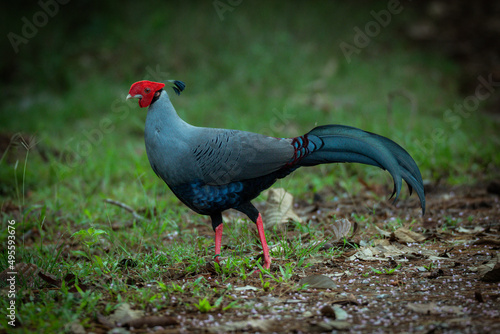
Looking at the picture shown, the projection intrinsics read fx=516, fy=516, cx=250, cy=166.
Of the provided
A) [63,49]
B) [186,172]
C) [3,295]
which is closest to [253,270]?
[186,172]

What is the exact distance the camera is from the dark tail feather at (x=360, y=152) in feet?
11.2

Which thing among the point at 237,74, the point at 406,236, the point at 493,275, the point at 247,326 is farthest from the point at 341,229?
the point at 237,74

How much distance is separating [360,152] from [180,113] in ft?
14.8

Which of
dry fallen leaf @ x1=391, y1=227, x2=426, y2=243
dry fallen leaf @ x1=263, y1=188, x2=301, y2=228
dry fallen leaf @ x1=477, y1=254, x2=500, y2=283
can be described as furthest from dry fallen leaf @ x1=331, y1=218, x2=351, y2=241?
dry fallen leaf @ x1=477, y1=254, x2=500, y2=283

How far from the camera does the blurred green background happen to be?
21.4ft

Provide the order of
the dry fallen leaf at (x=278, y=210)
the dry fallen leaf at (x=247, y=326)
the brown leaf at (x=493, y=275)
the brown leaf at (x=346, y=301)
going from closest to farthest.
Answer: the dry fallen leaf at (x=247, y=326)
the brown leaf at (x=346, y=301)
the brown leaf at (x=493, y=275)
the dry fallen leaf at (x=278, y=210)

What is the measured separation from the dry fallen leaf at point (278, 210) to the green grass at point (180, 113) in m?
0.26

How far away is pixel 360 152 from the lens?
11.4 ft

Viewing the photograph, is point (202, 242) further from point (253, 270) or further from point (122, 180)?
point (122, 180)

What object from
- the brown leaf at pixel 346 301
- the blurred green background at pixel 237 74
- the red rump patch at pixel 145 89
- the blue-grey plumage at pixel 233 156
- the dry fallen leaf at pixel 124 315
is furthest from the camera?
the blurred green background at pixel 237 74

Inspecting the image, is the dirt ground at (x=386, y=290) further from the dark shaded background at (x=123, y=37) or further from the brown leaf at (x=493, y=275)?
the dark shaded background at (x=123, y=37)

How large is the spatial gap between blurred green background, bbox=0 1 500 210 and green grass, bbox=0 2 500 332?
3cm

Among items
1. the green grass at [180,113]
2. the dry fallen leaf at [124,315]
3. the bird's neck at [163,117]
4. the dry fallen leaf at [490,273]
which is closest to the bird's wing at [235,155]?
the bird's neck at [163,117]

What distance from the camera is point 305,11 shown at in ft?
33.9
